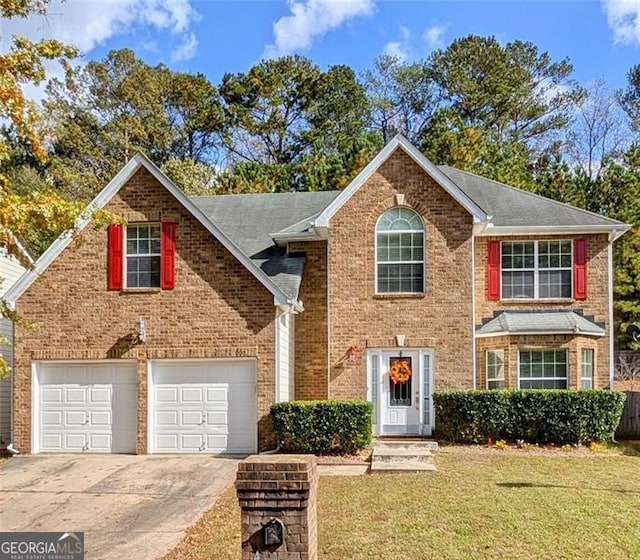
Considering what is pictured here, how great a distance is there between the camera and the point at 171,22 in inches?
663

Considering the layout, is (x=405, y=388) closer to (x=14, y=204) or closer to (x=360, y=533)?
(x=360, y=533)

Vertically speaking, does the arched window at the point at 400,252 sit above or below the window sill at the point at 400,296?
above

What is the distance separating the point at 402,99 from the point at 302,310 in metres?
27.4

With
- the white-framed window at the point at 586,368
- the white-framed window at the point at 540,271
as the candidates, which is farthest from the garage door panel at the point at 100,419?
the white-framed window at the point at 586,368

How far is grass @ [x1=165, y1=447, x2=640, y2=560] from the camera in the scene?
26.7 feet

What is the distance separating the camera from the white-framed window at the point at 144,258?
1595 centimetres

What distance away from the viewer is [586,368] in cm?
1762

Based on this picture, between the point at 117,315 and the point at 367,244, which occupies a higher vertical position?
the point at 367,244

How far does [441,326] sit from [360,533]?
29.1ft

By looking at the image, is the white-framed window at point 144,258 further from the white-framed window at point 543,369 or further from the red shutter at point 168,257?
the white-framed window at point 543,369

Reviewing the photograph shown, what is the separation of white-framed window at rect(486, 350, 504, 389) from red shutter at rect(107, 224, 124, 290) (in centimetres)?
894

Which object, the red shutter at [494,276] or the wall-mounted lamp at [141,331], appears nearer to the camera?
the wall-mounted lamp at [141,331]

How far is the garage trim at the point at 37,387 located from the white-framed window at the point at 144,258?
175cm

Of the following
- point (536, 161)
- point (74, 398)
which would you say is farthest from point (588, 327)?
point (536, 161)
